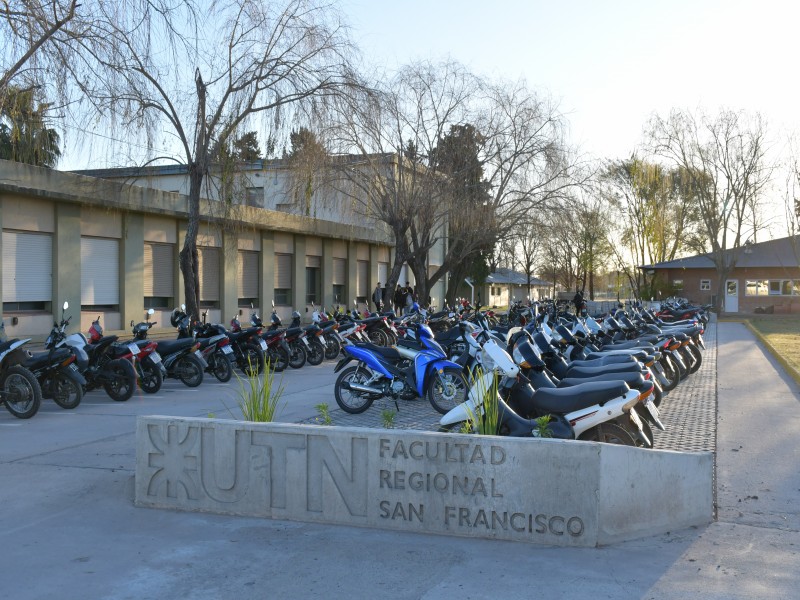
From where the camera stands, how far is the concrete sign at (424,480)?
5.21 metres

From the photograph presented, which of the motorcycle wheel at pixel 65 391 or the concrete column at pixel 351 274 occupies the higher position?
the concrete column at pixel 351 274

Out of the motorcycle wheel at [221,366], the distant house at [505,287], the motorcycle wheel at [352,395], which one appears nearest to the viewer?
the motorcycle wheel at [352,395]

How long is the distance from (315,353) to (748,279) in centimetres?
4285

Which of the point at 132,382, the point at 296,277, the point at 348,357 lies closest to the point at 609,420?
the point at 348,357

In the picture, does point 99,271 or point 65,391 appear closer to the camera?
point 65,391

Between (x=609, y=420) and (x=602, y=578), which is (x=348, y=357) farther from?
(x=602, y=578)

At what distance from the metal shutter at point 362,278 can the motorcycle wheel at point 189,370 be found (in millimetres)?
25455

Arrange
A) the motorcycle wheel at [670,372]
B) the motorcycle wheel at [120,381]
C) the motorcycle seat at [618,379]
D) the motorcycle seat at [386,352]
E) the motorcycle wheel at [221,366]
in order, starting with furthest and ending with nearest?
the motorcycle wheel at [221,366]
the motorcycle wheel at [670,372]
the motorcycle wheel at [120,381]
the motorcycle seat at [386,352]
the motorcycle seat at [618,379]

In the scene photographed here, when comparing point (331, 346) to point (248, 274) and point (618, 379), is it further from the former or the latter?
point (248, 274)

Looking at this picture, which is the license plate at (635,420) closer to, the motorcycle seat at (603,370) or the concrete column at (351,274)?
the motorcycle seat at (603,370)

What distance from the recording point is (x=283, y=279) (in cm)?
3231

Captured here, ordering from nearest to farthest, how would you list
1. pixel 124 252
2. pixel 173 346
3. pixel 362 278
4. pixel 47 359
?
1. pixel 47 359
2. pixel 173 346
3. pixel 124 252
4. pixel 362 278

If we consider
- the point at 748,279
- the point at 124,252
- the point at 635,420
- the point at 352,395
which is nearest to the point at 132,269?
the point at 124,252

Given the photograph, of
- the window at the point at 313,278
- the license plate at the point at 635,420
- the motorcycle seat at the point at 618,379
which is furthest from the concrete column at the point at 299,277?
the license plate at the point at 635,420
